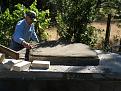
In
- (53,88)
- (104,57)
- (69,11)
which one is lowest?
(53,88)

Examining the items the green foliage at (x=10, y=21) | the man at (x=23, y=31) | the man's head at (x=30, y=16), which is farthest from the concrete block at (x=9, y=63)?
the green foliage at (x=10, y=21)

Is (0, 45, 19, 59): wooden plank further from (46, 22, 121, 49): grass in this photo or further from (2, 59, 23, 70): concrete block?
(46, 22, 121, 49): grass

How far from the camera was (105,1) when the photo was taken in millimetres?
8234

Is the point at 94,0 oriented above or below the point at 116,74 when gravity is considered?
above

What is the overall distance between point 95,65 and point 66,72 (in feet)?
1.83

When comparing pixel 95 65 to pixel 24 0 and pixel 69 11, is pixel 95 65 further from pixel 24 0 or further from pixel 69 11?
pixel 24 0

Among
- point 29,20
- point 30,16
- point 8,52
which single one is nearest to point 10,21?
point 29,20

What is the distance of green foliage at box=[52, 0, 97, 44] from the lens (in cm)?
769

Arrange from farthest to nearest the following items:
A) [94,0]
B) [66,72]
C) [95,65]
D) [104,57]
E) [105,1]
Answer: [105,1] < [94,0] < [104,57] < [95,65] < [66,72]

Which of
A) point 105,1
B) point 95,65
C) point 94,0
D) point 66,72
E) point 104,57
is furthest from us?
point 105,1

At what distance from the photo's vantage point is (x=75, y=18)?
775 centimetres

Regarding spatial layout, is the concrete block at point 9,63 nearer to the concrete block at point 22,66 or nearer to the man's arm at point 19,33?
the concrete block at point 22,66

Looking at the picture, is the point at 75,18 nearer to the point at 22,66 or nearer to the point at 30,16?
the point at 30,16

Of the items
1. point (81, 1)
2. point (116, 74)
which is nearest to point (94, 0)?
point (81, 1)
